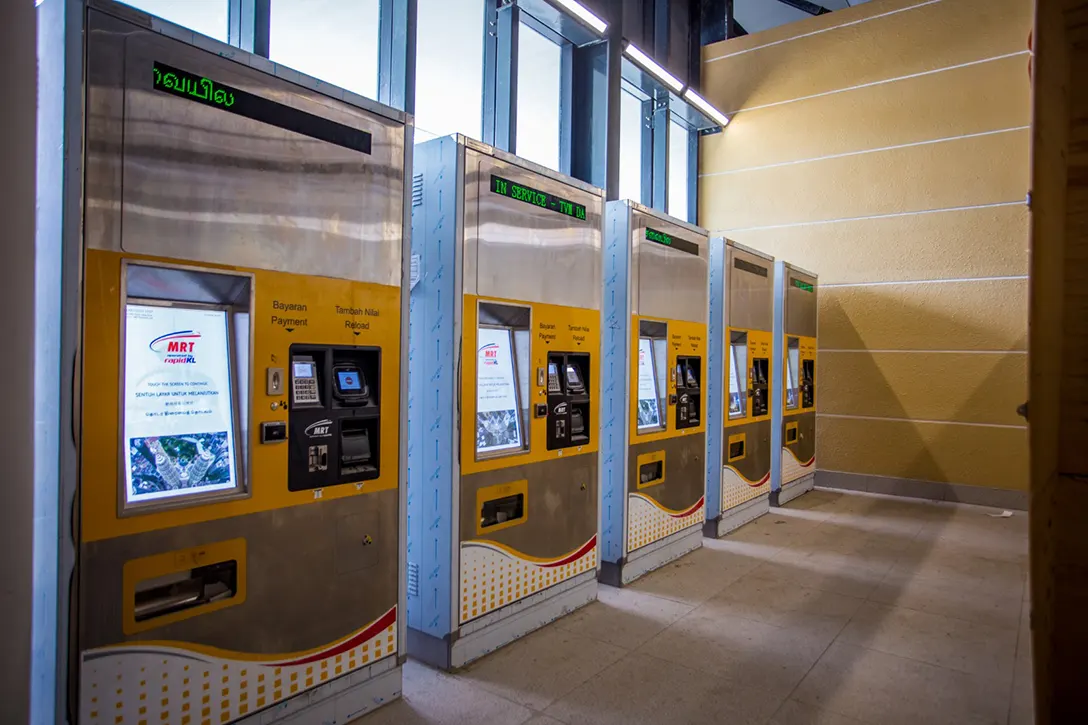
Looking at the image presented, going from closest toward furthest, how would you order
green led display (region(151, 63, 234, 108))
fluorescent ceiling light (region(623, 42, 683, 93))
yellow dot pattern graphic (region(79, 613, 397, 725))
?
yellow dot pattern graphic (region(79, 613, 397, 725)) → green led display (region(151, 63, 234, 108)) → fluorescent ceiling light (region(623, 42, 683, 93))

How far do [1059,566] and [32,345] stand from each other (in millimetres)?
1463

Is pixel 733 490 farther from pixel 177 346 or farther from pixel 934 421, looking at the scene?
pixel 177 346

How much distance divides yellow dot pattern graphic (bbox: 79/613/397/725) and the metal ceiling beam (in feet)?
31.6

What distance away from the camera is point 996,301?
22.1ft

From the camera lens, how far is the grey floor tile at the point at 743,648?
3025mm

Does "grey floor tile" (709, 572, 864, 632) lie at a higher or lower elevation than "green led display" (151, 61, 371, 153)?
lower

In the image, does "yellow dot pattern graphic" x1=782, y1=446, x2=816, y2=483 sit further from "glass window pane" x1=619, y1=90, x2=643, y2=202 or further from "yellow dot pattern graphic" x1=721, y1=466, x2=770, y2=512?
"glass window pane" x1=619, y1=90, x2=643, y2=202

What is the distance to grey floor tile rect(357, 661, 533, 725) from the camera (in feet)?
8.48

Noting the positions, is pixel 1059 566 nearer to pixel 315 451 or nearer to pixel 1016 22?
pixel 315 451

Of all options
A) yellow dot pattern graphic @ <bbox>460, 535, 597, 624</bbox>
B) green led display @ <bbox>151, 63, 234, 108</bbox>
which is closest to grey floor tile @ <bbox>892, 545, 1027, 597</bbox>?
yellow dot pattern graphic @ <bbox>460, 535, 597, 624</bbox>

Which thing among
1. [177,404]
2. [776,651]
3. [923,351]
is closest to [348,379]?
[177,404]

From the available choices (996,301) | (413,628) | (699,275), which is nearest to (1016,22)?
(996,301)

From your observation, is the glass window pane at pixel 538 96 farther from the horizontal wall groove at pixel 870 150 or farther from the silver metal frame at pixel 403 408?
the horizontal wall groove at pixel 870 150

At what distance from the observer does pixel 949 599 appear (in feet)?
13.3
